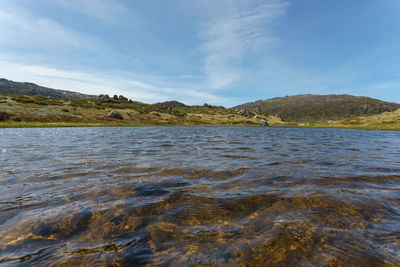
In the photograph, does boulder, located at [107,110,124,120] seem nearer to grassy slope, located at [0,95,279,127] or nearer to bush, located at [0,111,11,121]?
grassy slope, located at [0,95,279,127]

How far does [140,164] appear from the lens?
816 cm

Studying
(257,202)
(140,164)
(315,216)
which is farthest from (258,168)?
(140,164)

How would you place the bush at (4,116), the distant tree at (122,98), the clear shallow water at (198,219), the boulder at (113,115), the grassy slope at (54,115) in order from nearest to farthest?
the clear shallow water at (198,219) < the bush at (4,116) < the grassy slope at (54,115) < the boulder at (113,115) < the distant tree at (122,98)

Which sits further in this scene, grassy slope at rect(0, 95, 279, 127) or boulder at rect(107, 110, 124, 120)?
boulder at rect(107, 110, 124, 120)

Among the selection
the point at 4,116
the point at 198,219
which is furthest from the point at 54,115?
the point at 198,219

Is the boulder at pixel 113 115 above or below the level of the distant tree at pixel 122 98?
→ below

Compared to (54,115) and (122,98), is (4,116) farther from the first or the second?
(122,98)

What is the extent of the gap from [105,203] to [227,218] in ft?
9.25

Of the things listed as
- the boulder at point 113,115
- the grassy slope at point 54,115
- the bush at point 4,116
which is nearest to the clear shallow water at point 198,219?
the grassy slope at point 54,115

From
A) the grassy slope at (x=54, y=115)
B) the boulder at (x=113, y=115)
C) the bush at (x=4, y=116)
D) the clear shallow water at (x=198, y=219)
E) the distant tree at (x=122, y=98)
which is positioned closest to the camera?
the clear shallow water at (x=198, y=219)

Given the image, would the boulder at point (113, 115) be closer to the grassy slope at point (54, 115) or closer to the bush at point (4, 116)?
the grassy slope at point (54, 115)

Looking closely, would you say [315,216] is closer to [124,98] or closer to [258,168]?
[258,168]

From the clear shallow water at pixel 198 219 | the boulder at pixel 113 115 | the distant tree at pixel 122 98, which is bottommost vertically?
the clear shallow water at pixel 198 219

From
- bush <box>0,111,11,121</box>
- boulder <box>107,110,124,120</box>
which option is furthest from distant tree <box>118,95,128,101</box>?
bush <box>0,111,11,121</box>
